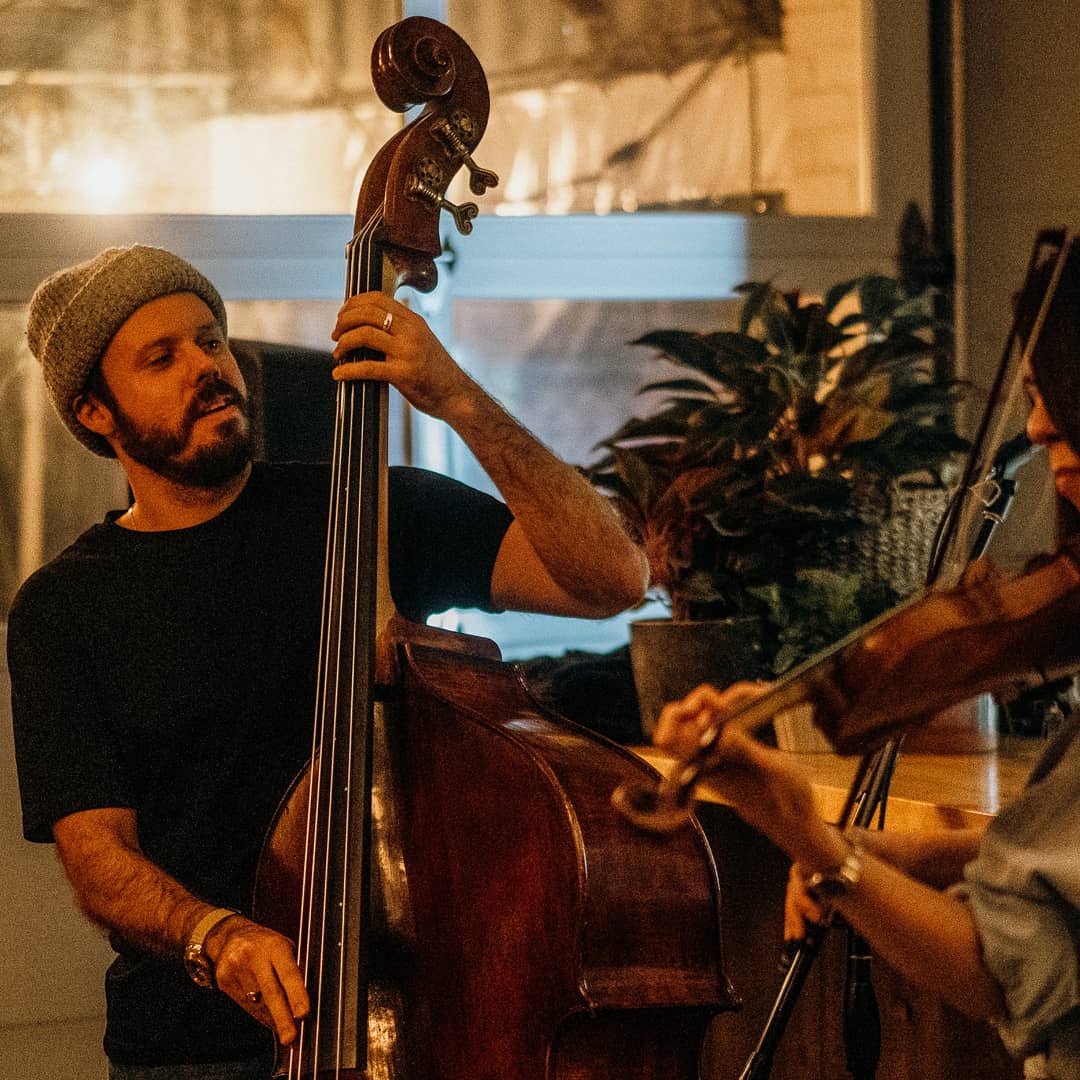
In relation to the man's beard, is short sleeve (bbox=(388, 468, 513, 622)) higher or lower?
lower

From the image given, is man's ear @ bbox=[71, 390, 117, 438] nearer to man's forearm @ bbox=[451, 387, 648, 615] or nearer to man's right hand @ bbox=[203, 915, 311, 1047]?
man's forearm @ bbox=[451, 387, 648, 615]

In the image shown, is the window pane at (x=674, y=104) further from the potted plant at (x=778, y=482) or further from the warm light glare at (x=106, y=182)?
the potted plant at (x=778, y=482)

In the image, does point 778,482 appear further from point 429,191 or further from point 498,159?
point 498,159

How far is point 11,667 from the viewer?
1.75 metres

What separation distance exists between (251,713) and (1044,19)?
2.13m

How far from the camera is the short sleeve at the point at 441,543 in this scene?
1.76 metres

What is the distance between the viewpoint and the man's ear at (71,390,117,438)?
6.18ft

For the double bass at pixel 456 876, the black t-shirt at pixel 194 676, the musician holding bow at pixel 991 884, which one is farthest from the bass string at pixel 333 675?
the musician holding bow at pixel 991 884

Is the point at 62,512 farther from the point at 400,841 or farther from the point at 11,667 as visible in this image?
the point at 400,841

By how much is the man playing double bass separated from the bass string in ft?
0.23

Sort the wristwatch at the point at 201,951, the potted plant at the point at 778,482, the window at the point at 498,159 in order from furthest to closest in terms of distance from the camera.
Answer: the window at the point at 498,159 → the potted plant at the point at 778,482 → the wristwatch at the point at 201,951

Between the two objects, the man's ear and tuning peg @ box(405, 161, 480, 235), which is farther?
the man's ear

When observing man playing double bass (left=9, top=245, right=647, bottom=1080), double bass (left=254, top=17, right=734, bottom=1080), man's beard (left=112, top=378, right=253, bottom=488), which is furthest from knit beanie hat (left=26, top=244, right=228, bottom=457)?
double bass (left=254, top=17, right=734, bottom=1080)

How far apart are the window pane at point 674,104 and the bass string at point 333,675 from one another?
140 cm
